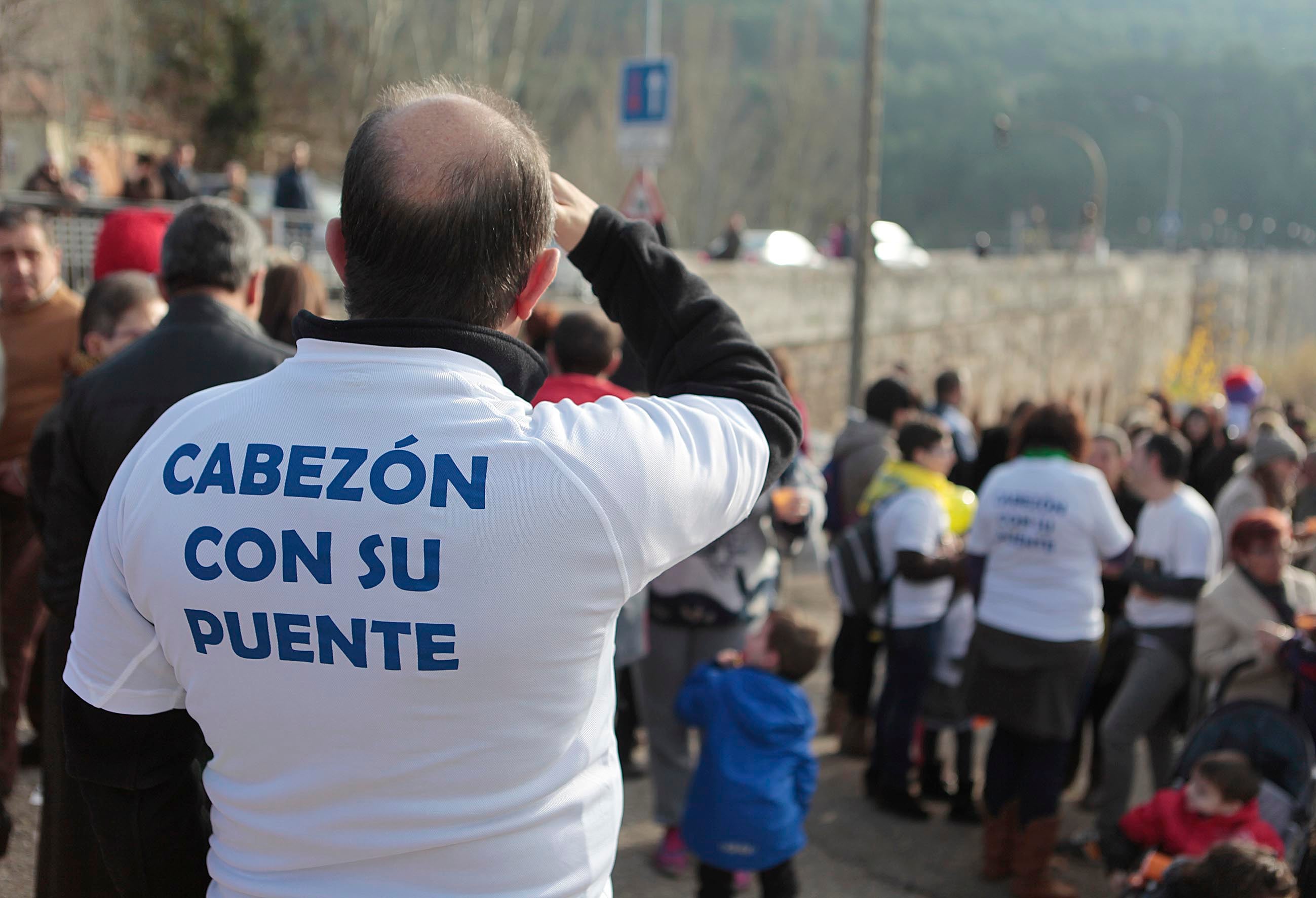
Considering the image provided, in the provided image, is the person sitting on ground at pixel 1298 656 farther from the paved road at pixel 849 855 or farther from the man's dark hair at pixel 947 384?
the man's dark hair at pixel 947 384

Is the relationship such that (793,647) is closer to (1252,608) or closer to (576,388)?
(576,388)

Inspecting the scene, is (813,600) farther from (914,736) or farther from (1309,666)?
(1309,666)

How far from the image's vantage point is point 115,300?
11.2ft

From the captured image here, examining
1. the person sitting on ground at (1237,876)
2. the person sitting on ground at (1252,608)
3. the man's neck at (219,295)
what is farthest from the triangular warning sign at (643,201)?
the person sitting on ground at (1237,876)

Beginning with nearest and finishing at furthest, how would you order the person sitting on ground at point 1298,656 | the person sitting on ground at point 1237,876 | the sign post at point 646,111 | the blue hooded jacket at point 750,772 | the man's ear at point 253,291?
the man's ear at point 253,291 < the person sitting on ground at point 1237,876 < the blue hooded jacket at point 750,772 < the person sitting on ground at point 1298,656 < the sign post at point 646,111

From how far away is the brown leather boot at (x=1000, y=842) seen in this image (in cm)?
457

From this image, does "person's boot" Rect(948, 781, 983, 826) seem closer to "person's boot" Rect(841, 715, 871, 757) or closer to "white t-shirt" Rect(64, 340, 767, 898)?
"person's boot" Rect(841, 715, 871, 757)

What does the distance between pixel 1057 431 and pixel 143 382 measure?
3.42 metres

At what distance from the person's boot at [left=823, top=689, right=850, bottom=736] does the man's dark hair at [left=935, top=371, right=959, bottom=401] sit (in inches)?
98.0

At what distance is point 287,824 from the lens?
1.31 m

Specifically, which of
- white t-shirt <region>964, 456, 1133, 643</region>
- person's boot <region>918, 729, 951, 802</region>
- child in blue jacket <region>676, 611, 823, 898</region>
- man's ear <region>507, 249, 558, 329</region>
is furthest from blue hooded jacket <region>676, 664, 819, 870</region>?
man's ear <region>507, 249, 558, 329</region>

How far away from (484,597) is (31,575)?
3.67 metres

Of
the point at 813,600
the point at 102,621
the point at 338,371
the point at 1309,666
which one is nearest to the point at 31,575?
the point at 102,621

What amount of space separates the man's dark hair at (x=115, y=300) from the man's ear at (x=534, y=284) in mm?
A: 2408
